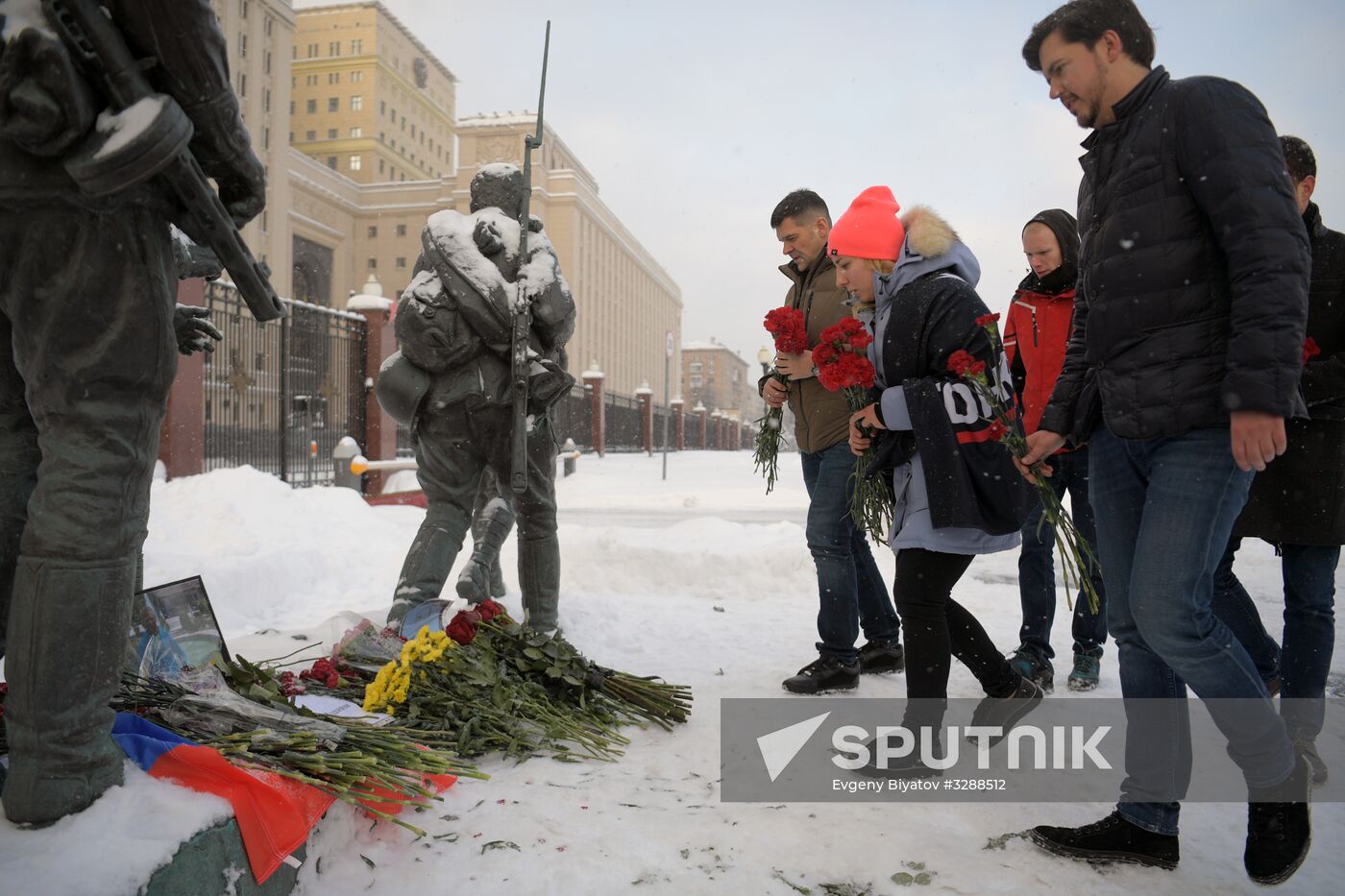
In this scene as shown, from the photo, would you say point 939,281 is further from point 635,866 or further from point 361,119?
point 361,119

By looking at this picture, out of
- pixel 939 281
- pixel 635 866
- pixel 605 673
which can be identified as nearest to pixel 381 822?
pixel 635 866

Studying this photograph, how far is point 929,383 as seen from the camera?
9.11 ft

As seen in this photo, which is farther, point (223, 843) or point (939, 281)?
point (939, 281)

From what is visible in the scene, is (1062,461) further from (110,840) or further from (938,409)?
(110,840)

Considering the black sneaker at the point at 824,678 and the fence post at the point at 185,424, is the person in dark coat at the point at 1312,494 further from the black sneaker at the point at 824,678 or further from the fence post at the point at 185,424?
the fence post at the point at 185,424

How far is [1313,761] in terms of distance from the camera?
9.20 feet

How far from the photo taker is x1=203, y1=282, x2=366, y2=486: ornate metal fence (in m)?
10.7

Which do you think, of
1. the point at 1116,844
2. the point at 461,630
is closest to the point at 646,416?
the point at 461,630

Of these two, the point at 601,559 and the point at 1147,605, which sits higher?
the point at 1147,605

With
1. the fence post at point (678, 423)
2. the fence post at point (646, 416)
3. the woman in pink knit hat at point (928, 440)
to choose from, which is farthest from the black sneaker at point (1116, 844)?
the fence post at point (678, 423)

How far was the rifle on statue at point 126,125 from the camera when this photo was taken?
157cm

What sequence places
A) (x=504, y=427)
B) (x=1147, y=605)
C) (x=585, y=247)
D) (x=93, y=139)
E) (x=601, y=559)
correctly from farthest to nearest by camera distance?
(x=585, y=247)
(x=601, y=559)
(x=504, y=427)
(x=1147, y=605)
(x=93, y=139)

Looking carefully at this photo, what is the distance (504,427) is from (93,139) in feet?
9.76

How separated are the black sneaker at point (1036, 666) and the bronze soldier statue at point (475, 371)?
248 centimetres
